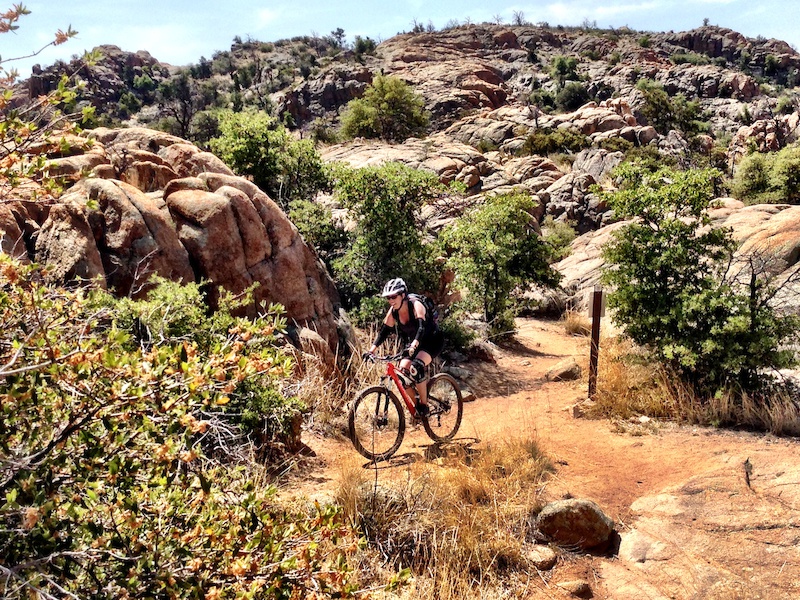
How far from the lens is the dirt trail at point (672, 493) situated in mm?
4258

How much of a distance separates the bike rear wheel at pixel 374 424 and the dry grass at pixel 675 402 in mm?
3004

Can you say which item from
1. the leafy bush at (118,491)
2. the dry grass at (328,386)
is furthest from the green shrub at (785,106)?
the leafy bush at (118,491)

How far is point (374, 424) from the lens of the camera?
632 cm

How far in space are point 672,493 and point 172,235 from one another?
673 centimetres

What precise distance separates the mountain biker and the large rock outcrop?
221cm

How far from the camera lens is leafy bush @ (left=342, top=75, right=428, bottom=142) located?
40031 millimetres

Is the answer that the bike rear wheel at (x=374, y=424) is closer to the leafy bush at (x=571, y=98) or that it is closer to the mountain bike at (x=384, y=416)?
the mountain bike at (x=384, y=416)

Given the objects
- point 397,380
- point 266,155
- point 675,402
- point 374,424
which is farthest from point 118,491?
point 266,155

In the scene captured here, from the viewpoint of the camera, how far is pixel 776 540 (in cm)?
450

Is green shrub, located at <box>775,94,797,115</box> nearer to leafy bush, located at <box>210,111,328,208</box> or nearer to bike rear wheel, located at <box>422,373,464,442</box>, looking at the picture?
leafy bush, located at <box>210,111,328,208</box>

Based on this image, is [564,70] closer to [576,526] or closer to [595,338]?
[595,338]

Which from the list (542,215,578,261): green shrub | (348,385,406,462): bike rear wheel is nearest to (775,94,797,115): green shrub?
(542,215,578,261): green shrub

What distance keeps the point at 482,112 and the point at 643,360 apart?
47062mm

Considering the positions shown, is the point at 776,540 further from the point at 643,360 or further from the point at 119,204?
the point at 119,204
